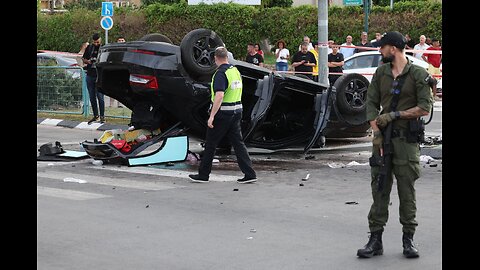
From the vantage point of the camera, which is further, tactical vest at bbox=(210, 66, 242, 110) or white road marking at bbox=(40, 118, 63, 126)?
white road marking at bbox=(40, 118, 63, 126)

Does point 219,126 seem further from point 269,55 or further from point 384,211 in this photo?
point 269,55

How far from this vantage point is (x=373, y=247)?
7.25 meters

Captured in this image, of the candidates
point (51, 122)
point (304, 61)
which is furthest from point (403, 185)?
point (304, 61)

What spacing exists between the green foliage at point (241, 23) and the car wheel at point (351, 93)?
63.3 feet

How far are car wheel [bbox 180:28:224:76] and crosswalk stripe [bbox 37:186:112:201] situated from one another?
256 centimetres

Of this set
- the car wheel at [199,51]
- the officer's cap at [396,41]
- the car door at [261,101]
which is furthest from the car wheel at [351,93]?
the officer's cap at [396,41]

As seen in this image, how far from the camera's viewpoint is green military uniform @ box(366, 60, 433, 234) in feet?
23.8

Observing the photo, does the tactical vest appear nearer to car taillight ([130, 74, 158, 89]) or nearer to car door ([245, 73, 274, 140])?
car taillight ([130, 74, 158, 89])

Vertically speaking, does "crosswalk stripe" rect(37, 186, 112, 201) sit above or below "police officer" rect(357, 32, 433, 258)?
below

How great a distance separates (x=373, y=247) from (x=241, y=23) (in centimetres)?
3054

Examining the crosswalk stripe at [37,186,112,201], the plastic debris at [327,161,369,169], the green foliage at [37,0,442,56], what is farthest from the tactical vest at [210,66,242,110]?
the green foliage at [37,0,442,56]

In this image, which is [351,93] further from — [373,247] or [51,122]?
[51,122]

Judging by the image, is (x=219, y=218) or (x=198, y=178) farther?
(x=198, y=178)
